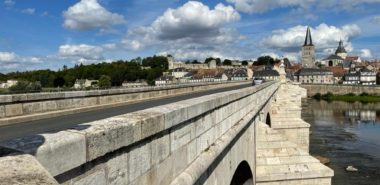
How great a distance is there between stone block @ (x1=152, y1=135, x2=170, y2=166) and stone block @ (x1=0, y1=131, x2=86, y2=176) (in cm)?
120

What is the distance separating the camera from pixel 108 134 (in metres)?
2.78

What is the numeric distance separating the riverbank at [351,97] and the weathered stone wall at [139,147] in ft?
286

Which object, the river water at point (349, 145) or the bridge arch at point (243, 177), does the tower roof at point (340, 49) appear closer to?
the river water at point (349, 145)

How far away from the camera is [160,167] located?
12.7 feet

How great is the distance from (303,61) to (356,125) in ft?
402

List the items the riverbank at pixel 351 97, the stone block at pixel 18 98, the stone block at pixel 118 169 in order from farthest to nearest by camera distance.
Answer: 1. the riverbank at pixel 351 97
2. the stone block at pixel 18 98
3. the stone block at pixel 118 169

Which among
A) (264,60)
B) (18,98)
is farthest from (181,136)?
(264,60)

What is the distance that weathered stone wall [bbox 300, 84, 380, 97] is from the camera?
9600 centimetres

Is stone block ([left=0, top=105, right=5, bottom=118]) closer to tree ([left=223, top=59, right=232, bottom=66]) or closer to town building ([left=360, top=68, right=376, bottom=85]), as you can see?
town building ([left=360, top=68, right=376, bottom=85])

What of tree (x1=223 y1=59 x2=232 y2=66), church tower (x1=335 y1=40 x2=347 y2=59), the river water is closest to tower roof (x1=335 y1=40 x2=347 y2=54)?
church tower (x1=335 y1=40 x2=347 y2=59)

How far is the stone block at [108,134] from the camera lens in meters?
2.61

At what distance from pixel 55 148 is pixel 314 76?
140 metres

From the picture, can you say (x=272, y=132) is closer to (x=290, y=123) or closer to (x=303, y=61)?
(x=290, y=123)

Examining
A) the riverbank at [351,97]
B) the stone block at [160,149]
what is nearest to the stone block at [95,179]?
the stone block at [160,149]
